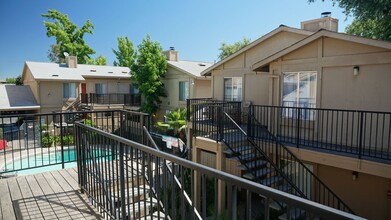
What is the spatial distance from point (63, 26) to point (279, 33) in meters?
30.3

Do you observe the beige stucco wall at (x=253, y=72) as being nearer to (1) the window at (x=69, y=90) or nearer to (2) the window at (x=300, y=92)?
(2) the window at (x=300, y=92)

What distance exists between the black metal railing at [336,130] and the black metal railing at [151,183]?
5.06 m

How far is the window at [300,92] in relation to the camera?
9086mm

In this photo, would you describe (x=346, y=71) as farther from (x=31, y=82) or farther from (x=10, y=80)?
(x=10, y=80)

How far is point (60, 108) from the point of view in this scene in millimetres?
22609

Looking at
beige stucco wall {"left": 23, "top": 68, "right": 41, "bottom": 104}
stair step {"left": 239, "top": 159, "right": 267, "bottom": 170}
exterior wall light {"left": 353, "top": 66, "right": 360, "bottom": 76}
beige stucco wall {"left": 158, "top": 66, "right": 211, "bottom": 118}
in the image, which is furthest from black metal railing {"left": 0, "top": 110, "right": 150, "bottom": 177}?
beige stucco wall {"left": 158, "top": 66, "right": 211, "bottom": 118}

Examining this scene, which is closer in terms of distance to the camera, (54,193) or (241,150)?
(54,193)

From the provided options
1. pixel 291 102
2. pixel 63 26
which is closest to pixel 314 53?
pixel 291 102

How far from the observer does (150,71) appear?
2034 centimetres

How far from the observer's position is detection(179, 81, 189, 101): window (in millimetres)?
20228

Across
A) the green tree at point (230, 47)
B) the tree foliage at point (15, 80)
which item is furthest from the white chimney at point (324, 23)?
the tree foliage at point (15, 80)

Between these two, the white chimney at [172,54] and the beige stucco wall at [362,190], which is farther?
the white chimney at [172,54]

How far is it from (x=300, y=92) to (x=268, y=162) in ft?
9.24

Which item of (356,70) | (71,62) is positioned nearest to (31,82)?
(71,62)
